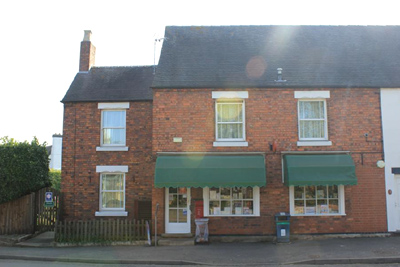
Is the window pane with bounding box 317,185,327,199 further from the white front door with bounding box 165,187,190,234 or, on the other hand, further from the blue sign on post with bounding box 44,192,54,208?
the blue sign on post with bounding box 44,192,54,208

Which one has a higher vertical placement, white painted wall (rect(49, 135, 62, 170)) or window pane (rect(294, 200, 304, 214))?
white painted wall (rect(49, 135, 62, 170))

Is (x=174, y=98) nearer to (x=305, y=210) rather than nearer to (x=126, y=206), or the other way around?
(x=126, y=206)

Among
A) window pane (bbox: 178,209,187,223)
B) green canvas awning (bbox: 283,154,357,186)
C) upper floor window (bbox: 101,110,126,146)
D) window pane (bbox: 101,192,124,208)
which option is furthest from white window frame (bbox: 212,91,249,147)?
window pane (bbox: 101,192,124,208)

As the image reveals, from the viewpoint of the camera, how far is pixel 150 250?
41.1ft

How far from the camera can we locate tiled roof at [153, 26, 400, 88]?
14.6m

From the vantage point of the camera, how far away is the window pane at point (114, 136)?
647 inches

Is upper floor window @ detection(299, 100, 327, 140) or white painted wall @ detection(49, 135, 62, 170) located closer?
upper floor window @ detection(299, 100, 327, 140)

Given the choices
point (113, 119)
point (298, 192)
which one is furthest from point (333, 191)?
point (113, 119)

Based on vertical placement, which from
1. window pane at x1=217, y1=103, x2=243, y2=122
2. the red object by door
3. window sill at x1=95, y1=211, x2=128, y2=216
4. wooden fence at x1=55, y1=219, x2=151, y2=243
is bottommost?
wooden fence at x1=55, y1=219, x2=151, y2=243

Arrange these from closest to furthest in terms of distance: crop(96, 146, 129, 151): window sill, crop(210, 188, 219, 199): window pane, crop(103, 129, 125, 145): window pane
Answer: crop(210, 188, 219, 199): window pane < crop(96, 146, 129, 151): window sill < crop(103, 129, 125, 145): window pane

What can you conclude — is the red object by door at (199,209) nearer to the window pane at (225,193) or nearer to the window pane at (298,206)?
the window pane at (225,193)

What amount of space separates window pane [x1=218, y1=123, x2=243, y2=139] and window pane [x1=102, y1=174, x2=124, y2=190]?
4.81 m

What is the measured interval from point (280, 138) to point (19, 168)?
9.99 metres

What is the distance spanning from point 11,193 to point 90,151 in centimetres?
334
